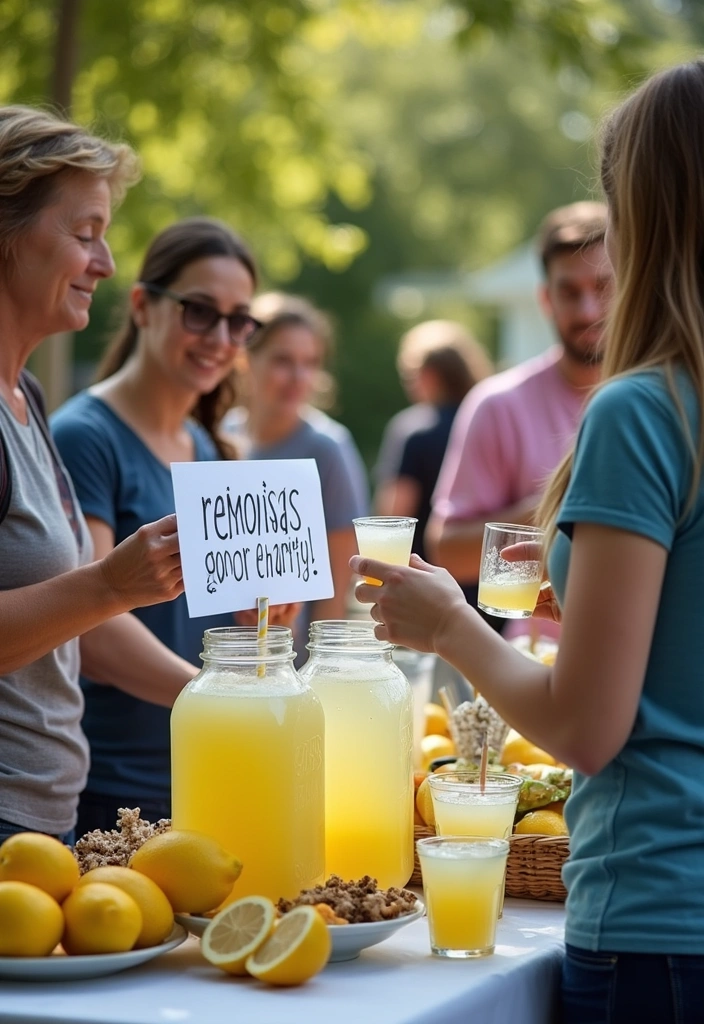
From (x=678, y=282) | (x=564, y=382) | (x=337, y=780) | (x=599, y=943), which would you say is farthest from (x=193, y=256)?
(x=599, y=943)

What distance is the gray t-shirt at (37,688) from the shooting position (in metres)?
2.40

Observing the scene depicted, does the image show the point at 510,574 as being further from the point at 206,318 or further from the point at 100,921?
the point at 206,318

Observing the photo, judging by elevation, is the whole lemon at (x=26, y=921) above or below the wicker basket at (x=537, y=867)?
above

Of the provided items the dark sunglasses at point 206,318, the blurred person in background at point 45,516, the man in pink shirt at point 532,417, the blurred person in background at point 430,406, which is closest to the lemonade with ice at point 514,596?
the blurred person in background at point 45,516

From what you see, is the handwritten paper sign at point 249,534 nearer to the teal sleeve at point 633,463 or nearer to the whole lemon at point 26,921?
the whole lemon at point 26,921

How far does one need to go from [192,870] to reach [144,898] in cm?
8

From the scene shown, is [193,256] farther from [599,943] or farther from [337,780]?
[599,943]

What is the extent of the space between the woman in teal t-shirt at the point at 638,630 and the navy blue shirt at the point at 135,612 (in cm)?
153

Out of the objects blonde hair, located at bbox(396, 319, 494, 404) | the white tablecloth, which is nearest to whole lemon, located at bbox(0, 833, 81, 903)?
the white tablecloth

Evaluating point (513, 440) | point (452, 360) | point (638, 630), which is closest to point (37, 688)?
point (638, 630)

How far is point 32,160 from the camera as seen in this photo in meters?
2.51

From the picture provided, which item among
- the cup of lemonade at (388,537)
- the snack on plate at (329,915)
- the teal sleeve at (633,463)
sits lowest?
the snack on plate at (329,915)

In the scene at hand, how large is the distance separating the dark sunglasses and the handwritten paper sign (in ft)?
3.93

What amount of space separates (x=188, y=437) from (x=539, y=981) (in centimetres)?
203
